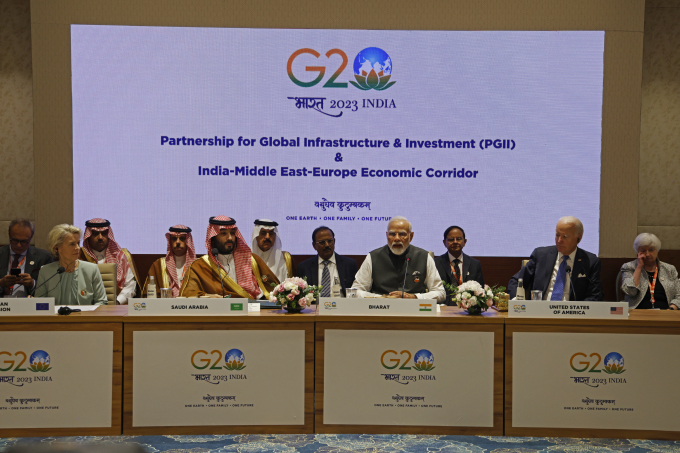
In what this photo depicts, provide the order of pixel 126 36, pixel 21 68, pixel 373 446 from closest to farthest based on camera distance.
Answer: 1. pixel 373 446
2. pixel 126 36
3. pixel 21 68

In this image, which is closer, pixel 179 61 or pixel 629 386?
pixel 629 386

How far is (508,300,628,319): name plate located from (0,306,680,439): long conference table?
50 millimetres

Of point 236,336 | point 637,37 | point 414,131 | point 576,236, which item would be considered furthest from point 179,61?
point 637,37

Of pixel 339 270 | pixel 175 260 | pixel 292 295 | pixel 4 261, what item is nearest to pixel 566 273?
pixel 339 270

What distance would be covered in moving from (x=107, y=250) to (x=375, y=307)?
2879 millimetres

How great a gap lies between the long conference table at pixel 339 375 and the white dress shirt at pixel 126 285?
5.08ft

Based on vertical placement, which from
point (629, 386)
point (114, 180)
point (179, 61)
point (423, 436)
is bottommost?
point (423, 436)

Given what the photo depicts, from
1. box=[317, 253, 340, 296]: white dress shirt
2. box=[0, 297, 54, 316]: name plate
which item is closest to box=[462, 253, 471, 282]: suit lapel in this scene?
box=[317, 253, 340, 296]: white dress shirt

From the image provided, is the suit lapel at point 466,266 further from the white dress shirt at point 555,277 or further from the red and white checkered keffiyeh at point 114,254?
the red and white checkered keffiyeh at point 114,254

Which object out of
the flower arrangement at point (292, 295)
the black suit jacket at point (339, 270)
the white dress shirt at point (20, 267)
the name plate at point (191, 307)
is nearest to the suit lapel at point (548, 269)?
the black suit jacket at point (339, 270)

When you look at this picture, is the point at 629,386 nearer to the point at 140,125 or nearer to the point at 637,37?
the point at 637,37

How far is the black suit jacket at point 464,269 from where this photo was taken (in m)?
4.94

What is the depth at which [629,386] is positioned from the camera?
3316 mm

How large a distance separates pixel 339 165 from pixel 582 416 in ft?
10.1
